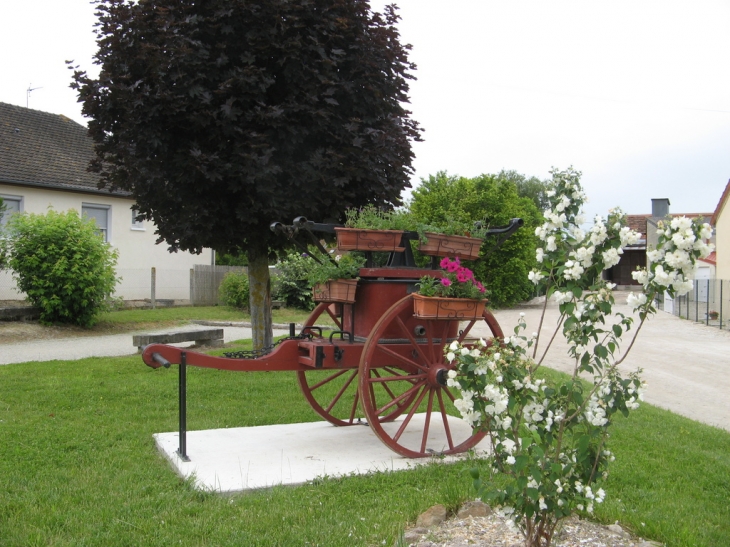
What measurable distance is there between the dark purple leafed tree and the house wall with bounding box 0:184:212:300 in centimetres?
1243

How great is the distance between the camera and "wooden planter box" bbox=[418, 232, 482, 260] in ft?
16.6

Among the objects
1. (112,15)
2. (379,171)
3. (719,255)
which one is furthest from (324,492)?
(719,255)

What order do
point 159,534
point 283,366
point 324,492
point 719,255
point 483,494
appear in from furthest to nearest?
A: point 719,255 < point 283,366 < point 324,492 < point 159,534 < point 483,494

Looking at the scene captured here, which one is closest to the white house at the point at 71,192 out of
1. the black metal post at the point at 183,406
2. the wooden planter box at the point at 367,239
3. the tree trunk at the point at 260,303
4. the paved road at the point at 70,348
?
the paved road at the point at 70,348

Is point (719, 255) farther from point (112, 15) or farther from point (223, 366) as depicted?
point (223, 366)

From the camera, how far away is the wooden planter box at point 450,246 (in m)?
5.07

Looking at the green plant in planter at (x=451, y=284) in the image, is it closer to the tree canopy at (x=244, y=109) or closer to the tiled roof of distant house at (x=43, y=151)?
the tree canopy at (x=244, y=109)

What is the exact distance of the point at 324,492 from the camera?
167 inches

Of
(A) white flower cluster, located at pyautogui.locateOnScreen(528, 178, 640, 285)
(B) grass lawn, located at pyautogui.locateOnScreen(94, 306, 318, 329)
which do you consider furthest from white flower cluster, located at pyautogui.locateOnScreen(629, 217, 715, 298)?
(B) grass lawn, located at pyautogui.locateOnScreen(94, 306, 318, 329)

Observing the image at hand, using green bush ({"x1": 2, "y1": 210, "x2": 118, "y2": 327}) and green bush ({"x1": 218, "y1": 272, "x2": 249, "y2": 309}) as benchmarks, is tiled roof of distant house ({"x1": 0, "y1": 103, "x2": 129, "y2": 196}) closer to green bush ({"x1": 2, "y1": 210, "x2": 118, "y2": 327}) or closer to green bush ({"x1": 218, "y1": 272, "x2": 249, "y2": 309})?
green bush ({"x1": 218, "y1": 272, "x2": 249, "y2": 309})

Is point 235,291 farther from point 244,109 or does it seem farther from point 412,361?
point 412,361

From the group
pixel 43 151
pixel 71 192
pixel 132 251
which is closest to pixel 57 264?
pixel 71 192

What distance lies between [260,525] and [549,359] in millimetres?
9861

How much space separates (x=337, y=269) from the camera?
526 cm
